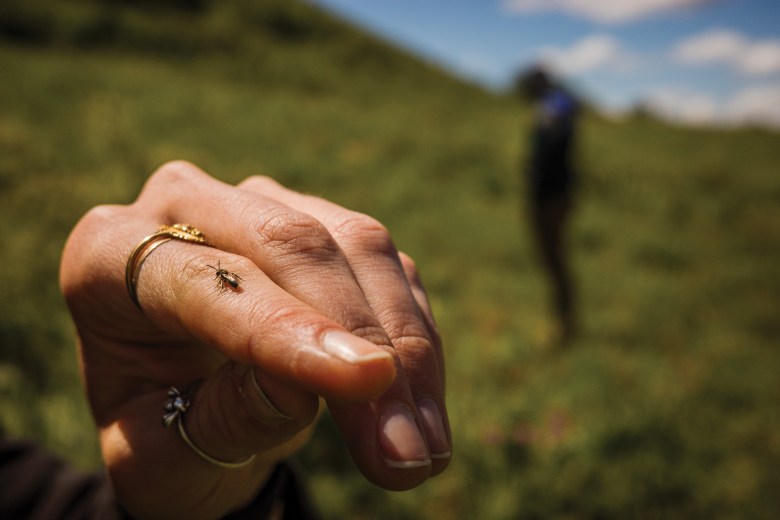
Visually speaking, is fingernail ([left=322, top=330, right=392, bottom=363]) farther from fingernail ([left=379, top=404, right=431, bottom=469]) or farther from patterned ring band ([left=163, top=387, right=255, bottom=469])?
patterned ring band ([left=163, top=387, right=255, bottom=469])

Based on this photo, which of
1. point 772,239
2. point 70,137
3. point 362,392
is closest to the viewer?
point 362,392

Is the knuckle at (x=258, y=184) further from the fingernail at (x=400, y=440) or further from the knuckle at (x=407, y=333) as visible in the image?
the fingernail at (x=400, y=440)

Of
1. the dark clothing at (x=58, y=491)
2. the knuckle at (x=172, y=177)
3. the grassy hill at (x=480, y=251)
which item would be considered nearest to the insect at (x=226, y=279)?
the knuckle at (x=172, y=177)

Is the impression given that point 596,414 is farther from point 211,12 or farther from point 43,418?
point 211,12

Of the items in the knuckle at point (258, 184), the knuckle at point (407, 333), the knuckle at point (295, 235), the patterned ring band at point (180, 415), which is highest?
the knuckle at point (295, 235)

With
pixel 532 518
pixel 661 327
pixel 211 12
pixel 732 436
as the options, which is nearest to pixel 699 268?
pixel 661 327

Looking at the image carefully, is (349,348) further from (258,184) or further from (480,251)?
(480,251)
